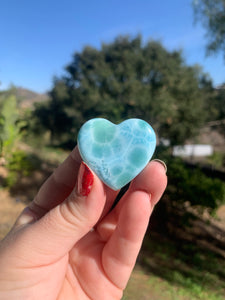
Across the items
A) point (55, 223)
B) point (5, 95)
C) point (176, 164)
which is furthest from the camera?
point (5, 95)

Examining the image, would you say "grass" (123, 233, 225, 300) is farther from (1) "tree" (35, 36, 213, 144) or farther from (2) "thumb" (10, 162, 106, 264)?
(1) "tree" (35, 36, 213, 144)

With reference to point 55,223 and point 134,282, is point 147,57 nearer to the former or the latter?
point 134,282

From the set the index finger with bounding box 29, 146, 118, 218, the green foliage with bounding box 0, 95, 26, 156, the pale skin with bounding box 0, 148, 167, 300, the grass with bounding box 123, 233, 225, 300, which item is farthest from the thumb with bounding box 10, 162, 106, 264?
the green foliage with bounding box 0, 95, 26, 156

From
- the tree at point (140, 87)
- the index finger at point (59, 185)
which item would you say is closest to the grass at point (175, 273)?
the index finger at point (59, 185)

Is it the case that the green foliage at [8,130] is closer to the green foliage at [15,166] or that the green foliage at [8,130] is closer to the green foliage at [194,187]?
the green foliage at [15,166]

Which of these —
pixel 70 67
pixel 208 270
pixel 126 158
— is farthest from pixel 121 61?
pixel 126 158

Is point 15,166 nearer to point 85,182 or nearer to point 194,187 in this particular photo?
point 194,187
